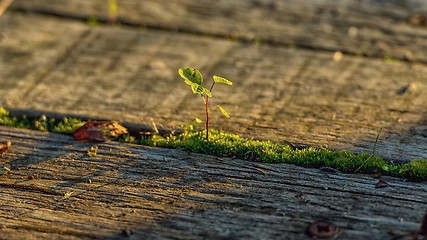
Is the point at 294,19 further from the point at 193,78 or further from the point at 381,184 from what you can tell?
the point at 381,184

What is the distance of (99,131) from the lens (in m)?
2.92

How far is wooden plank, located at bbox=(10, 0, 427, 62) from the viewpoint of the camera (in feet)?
13.0

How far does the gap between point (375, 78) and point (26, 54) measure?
2026 mm

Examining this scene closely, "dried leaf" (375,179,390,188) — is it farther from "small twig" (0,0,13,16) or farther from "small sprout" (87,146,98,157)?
"small twig" (0,0,13,16)

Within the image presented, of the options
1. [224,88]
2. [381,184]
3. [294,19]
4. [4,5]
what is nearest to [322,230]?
[381,184]

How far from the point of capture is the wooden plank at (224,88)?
2.99m

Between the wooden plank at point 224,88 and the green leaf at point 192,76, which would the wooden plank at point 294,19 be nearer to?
the wooden plank at point 224,88

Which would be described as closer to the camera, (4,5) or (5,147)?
(5,147)

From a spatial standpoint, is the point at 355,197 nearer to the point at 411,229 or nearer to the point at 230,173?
the point at 411,229

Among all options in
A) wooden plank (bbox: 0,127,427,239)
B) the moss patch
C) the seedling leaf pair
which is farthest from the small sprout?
the seedling leaf pair

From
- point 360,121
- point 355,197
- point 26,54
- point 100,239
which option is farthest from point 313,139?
point 26,54

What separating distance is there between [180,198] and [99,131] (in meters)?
0.65

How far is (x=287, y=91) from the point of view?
339cm

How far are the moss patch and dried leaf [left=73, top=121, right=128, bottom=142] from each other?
5 cm
